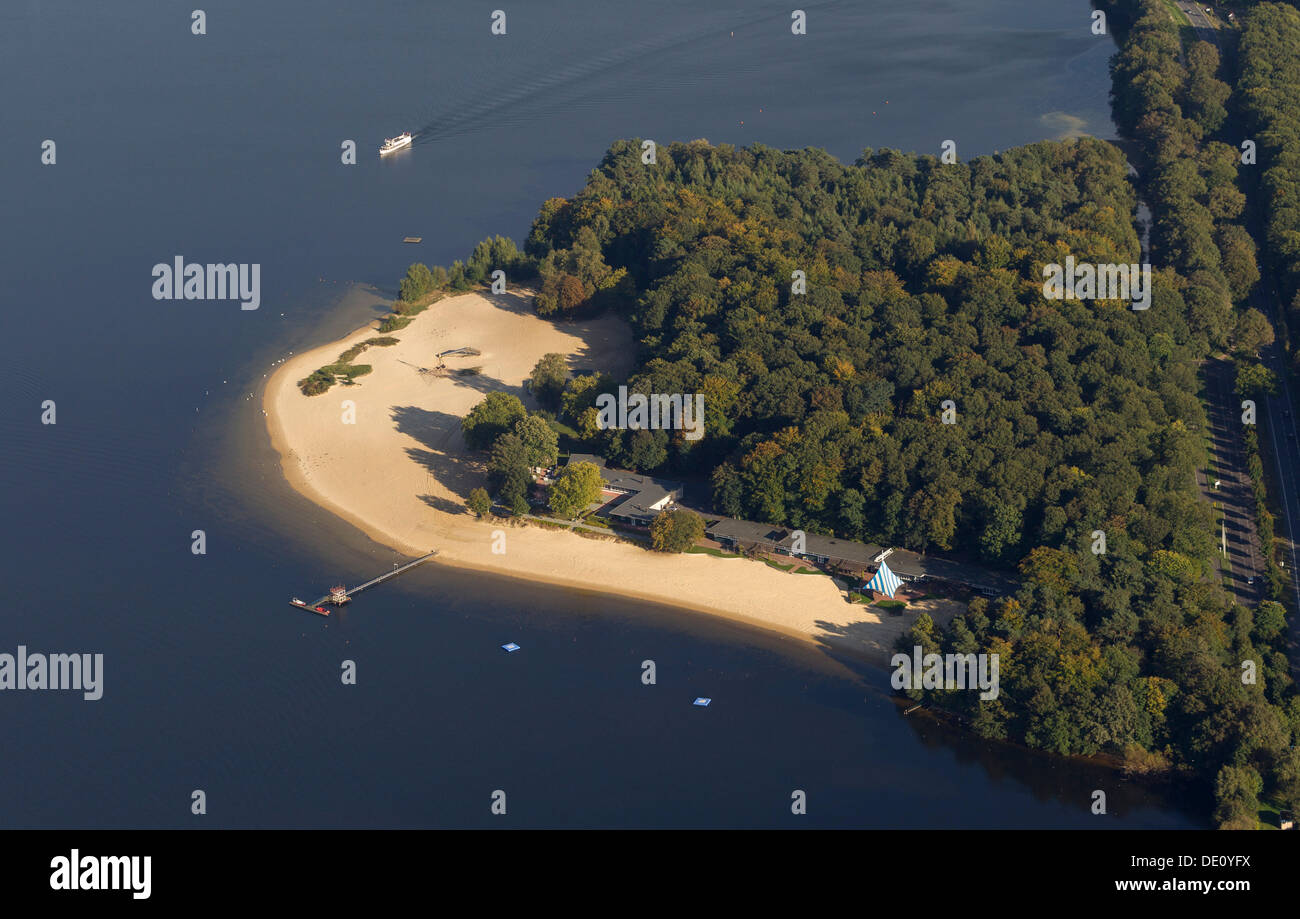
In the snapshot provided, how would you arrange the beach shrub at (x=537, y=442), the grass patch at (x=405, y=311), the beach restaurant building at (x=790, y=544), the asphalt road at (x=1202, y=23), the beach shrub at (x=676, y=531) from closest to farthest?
1. the beach restaurant building at (x=790, y=544)
2. the beach shrub at (x=676, y=531)
3. the beach shrub at (x=537, y=442)
4. the grass patch at (x=405, y=311)
5. the asphalt road at (x=1202, y=23)

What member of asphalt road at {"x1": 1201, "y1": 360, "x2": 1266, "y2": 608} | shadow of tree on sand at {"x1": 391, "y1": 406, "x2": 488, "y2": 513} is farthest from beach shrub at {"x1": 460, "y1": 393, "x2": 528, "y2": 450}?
asphalt road at {"x1": 1201, "y1": 360, "x2": 1266, "y2": 608}

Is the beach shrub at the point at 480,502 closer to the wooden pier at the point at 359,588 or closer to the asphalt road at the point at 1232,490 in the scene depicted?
the wooden pier at the point at 359,588

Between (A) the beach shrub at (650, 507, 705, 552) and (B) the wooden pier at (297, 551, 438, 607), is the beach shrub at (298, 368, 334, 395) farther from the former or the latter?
(A) the beach shrub at (650, 507, 705, 552)

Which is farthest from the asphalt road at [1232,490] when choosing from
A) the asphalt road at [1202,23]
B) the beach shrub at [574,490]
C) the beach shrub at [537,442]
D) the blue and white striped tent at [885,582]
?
the asphalt road at [1202,23]

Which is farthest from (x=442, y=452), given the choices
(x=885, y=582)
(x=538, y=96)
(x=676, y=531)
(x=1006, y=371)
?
(x=538, y=96)

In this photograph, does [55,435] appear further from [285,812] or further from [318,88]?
[318,88]

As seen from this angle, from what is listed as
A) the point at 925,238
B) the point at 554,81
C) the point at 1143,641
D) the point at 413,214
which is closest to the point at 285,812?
the point at 1143,641

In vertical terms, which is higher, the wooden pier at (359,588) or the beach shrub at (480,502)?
the beach shrub at (480,502)

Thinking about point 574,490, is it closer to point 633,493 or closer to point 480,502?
point 633,493
